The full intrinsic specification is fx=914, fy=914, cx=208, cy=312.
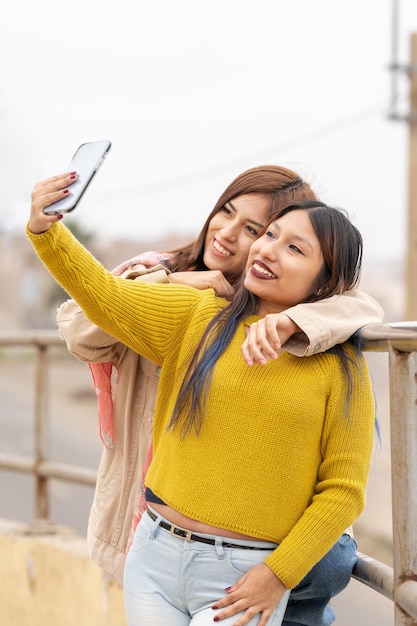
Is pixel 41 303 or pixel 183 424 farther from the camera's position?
pixel 41 303

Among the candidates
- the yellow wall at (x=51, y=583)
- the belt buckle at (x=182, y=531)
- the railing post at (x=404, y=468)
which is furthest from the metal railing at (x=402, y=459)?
the yellow wall at (x=51, y=583)

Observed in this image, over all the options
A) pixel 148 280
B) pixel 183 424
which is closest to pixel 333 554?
pixel 183 424

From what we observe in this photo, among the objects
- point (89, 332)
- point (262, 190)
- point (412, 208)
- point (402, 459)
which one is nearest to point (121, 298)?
point (89, 332)

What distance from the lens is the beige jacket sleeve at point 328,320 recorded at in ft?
5.09

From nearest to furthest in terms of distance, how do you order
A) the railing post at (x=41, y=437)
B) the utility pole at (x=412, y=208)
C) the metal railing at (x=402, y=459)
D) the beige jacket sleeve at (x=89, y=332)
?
the metal railing at (x=402, y=459) → the beige jacket sleeve at (x=89, y=332) → the railing post at (x=41, y=437) → the utility pole at (x=412, y=208)

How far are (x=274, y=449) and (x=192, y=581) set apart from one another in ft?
0.89

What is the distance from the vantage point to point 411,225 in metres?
8.30

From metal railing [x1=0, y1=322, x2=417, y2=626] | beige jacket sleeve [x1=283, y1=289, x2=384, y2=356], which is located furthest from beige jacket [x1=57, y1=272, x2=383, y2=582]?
metal railing [x1=0, y1=322, x2=417, y2=626]

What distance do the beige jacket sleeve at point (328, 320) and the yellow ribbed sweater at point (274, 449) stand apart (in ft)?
0.12

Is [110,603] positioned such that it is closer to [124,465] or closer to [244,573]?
[124,465]

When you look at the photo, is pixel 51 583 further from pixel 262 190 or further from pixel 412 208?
pixel 412 208

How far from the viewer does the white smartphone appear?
159cm

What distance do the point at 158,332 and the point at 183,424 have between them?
0.61 ft

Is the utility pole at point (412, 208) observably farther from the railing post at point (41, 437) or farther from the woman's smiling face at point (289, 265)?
the woman's smiling face at point (289, 265)
